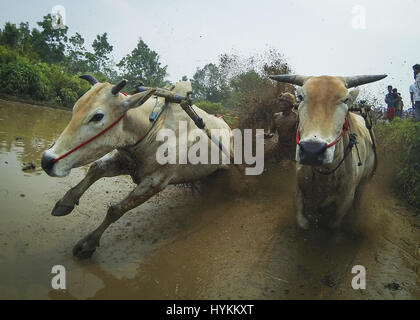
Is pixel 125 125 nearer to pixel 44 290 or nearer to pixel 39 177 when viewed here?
pixel 44 290

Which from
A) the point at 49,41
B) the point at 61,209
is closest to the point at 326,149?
Answer: the point at 61,209

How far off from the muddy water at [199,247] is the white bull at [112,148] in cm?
45

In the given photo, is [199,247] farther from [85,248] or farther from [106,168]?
[106,168]

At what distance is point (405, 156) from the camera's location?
20.2ft

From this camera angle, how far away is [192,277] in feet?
10.5

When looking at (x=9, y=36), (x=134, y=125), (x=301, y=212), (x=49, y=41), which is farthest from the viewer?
(x=49, y=41)

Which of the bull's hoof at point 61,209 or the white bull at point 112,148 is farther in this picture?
the bull's hoof at point 61,209

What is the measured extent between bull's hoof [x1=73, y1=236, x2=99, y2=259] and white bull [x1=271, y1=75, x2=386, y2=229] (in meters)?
2.27

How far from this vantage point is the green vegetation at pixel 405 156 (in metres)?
5.65

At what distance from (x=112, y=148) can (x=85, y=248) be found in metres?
1.09

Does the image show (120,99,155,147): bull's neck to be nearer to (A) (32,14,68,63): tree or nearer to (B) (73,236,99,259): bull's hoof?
(B) (73,236,99,259): bull's hoof

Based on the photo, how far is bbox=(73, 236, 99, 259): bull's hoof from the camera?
3.29 meters

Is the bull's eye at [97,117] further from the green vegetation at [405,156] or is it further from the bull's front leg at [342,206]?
the green vegetation at [405,156]

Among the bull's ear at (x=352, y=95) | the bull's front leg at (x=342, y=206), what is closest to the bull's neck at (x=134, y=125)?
the bull's ear at (x=352, y=95)
